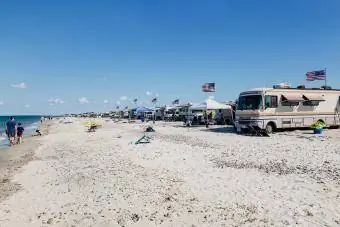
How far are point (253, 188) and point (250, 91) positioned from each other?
56.7 ft

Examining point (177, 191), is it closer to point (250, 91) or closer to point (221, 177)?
point (221, 177)

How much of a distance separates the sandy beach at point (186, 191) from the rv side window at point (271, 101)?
9504mm

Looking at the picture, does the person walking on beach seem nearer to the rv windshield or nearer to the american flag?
the rv windshield

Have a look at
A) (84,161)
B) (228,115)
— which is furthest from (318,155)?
(228,115)

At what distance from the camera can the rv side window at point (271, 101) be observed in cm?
2580

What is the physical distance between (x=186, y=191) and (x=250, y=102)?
56.6 ft

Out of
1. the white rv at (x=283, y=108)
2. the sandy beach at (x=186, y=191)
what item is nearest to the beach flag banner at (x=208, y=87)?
the white rv at (x=283, y=108)

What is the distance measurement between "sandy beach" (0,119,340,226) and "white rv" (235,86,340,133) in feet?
30.9

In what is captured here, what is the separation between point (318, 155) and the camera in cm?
1476

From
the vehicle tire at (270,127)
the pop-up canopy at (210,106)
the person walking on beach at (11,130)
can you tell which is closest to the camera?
the vehicle tire at (270,127)

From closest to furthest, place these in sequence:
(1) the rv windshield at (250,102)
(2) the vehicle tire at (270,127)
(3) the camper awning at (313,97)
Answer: (1) the rv windshield at (250,102) < (2) the vehicle tire at (270,127) < (3) the camper awning at (313,97)

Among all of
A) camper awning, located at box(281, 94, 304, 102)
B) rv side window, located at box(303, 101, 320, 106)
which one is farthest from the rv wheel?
rv side window, located at box(303, 101, 320, 106)

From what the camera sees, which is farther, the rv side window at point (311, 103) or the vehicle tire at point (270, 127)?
the rv side window at point (311, 103)

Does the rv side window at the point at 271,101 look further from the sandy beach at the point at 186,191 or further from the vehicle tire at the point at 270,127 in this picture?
the sandy beach at the point at 186,191
